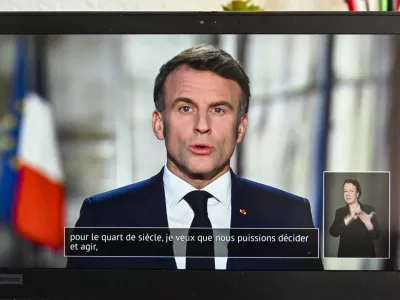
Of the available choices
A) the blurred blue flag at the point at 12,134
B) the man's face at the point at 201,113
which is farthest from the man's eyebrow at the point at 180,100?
the blurred blue flag at the point at 12,134

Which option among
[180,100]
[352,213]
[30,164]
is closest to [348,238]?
[352,213]

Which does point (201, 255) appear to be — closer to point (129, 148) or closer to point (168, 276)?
point (168, 276)

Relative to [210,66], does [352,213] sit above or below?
below

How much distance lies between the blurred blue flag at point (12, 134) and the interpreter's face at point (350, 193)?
562 mm

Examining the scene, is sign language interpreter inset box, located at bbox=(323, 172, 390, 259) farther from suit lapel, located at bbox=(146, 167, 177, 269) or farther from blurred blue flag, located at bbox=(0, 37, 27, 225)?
blurred blue flag, located at bbox=(0, 37, 27, 225)

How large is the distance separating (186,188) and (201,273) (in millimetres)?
147

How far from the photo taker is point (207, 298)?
885mm

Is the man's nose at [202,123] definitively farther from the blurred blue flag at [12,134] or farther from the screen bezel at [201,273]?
the blurred blue flag at [12,134]

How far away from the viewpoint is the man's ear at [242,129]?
0.88 meters

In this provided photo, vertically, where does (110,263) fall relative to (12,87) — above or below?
below

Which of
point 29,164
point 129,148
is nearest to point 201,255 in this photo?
point 129,148

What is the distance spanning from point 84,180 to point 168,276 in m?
0.22

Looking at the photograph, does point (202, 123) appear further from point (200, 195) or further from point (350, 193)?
point (350, 193)

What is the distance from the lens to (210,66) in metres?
0.88
